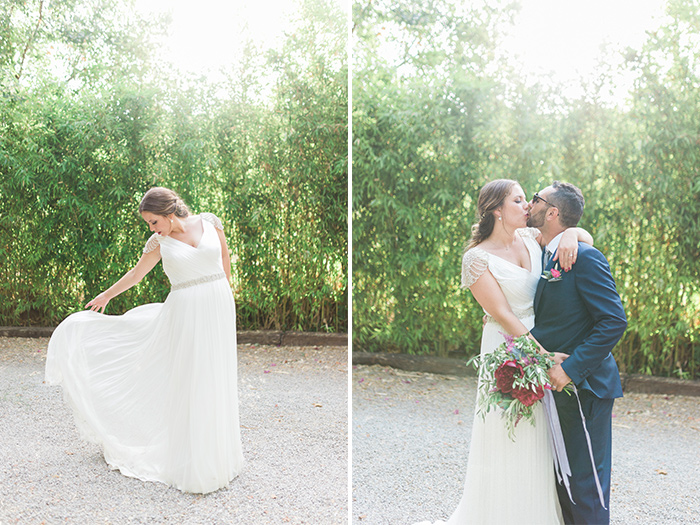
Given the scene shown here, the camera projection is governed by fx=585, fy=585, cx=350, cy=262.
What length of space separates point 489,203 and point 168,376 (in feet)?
5.50

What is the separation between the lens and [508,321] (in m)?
1.89

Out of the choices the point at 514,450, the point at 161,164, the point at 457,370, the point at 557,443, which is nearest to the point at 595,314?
the point at 557,443

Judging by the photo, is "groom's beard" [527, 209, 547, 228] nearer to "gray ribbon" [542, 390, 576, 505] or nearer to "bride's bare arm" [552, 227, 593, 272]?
"bride's bare arm" [552, 227, 593, 272]

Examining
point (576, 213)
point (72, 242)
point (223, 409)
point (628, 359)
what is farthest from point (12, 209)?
point (628, 359)

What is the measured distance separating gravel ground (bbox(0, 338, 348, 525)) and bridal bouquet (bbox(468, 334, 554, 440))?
3.68 ft

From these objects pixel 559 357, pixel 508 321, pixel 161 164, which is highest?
pixel 161 164

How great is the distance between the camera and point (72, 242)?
513 cm

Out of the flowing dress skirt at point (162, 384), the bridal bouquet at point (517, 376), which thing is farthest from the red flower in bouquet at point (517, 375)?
the flowing dress skirt at point (162, 384)

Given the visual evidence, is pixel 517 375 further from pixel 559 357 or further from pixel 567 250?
pixel 567 250

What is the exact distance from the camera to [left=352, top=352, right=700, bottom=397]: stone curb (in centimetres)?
424

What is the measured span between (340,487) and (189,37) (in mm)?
4137

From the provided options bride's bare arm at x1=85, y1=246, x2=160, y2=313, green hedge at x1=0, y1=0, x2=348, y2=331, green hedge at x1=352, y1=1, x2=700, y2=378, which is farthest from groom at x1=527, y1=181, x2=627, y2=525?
green hedge at x1=0, y1=0, x2=348, y2=331

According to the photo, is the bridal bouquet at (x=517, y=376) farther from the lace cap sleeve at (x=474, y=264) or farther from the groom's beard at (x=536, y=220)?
the groom's beard at (x=536, y=220)

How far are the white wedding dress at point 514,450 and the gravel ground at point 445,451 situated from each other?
2.17ft
